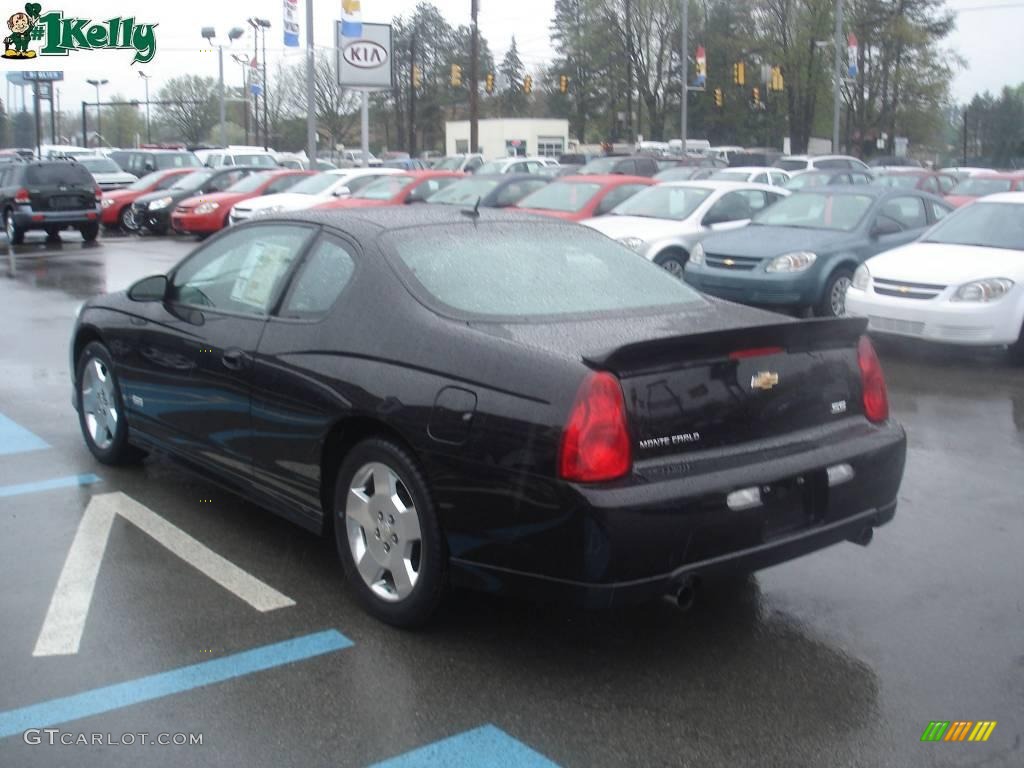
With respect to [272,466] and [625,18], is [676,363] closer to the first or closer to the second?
[272,466]

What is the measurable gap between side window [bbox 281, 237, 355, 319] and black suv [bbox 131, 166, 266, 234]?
2163cm

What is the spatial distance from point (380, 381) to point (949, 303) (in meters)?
7.13

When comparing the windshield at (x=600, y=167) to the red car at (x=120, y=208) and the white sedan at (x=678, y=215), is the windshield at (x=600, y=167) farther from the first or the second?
the white sedan at (x=678, y=215)

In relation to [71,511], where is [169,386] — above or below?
above

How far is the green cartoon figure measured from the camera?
42.8m

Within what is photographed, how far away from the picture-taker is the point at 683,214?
14.8 m

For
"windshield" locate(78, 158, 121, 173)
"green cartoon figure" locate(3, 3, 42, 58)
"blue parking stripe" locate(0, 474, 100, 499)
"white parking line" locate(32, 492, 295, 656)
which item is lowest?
"white parking line" locate(32, 492, 295, 656)

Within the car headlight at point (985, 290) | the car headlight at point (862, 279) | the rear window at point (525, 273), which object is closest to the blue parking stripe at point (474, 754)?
the rear window at point (525, 273)

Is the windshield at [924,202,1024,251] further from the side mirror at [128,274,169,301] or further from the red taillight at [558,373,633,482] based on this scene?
the red taillight at [558,373,633,482]

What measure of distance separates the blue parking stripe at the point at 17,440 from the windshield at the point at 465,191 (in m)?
11.7

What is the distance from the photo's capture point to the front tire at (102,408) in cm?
639

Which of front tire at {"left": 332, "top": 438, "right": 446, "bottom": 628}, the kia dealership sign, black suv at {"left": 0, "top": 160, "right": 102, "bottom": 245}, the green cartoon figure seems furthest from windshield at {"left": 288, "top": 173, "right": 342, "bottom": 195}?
the green cartoon figure

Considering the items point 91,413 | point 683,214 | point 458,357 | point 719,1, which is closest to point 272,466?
point 458,357

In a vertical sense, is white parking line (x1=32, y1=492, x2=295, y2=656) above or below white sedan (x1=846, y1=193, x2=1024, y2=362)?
below
